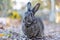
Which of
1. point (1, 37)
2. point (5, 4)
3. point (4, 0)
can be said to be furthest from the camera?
point (5, 4)

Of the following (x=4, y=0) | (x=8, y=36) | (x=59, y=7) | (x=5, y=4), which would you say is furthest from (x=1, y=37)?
(x=59, y=7)

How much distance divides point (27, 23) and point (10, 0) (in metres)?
5.11

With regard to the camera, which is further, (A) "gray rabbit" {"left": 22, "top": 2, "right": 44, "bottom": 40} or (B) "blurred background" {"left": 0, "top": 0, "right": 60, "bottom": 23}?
(B) "blurred background" {"left": 0, "top": 0, "right": 60, "bottom": 23}

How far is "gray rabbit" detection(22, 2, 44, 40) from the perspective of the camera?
130 inches

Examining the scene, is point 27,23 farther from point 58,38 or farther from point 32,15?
point 58,38

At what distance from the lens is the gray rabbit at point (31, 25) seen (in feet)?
10.8

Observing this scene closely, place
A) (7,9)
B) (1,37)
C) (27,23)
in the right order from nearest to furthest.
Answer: (27,23) → (1,37) → (7,9)

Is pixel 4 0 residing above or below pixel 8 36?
above

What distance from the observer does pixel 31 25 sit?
341cm

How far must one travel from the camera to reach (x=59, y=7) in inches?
356

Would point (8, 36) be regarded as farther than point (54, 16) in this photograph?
No

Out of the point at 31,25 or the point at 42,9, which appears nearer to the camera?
the point at 31,25

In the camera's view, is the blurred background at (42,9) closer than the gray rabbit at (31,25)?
No

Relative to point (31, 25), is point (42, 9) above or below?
above
